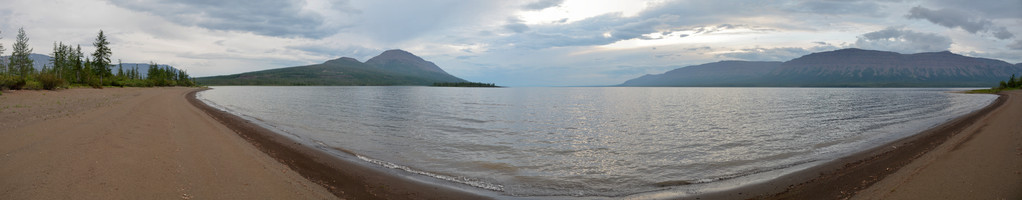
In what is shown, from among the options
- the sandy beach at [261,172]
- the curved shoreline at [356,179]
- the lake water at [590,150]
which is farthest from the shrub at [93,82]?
the curved shoreline at [356,179]

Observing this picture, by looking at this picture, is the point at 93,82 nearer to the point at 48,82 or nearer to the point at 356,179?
the point at 48,82

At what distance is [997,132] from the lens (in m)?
18.5

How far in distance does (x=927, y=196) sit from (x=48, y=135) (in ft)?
83.7

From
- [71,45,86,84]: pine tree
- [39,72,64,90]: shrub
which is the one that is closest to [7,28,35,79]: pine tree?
[71,45,86,84]: pine tree

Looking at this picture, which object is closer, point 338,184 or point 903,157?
point 338,184

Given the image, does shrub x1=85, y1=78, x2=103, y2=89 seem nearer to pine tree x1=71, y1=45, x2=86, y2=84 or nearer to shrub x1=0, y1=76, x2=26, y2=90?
pine tree x1=71, y1=45, x2=86, y2=84

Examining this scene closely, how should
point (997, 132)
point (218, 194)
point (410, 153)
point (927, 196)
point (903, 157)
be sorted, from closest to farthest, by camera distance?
1. point (218, 194)
2. point (927, 196)
3. point (903, 157)
4. point (410, 153)
5. point (997, 132)

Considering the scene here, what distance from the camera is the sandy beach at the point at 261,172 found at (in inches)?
324

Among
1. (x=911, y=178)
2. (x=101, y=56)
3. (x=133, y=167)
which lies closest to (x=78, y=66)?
(x=101, y=56)

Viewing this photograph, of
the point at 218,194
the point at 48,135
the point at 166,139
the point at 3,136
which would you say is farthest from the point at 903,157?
the point at 3,136

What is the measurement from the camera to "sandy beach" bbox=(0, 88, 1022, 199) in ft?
27.0

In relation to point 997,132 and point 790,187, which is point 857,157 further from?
point 997,132

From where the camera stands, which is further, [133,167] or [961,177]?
[961,177]

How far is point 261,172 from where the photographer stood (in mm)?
10367
